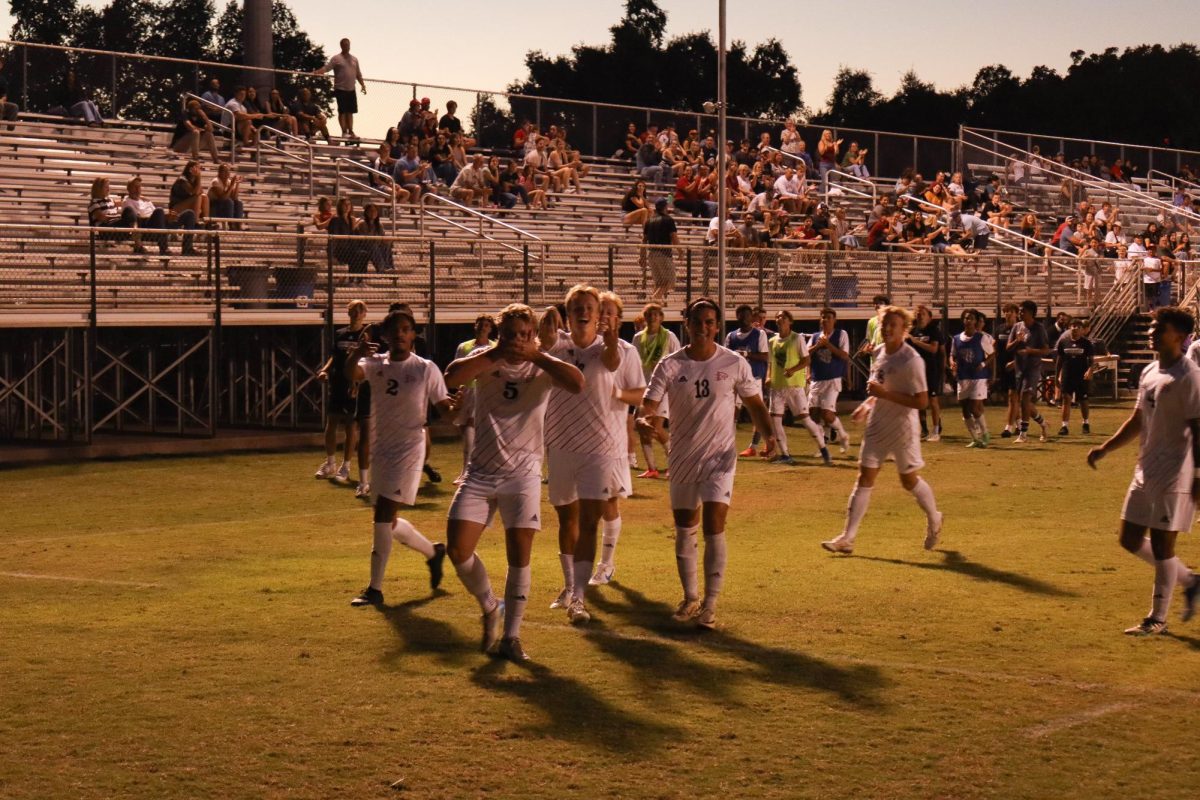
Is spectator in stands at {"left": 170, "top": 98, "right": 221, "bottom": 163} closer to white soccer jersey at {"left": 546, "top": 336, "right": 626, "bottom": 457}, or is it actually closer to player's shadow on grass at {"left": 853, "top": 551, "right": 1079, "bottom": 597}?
player's shadow on grass at {"left": 853, "top": 551, "right": 1079, "bottom": 597}

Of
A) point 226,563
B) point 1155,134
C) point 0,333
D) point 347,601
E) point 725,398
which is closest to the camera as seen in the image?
point 725,398

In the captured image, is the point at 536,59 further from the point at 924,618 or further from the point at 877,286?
the point at 924,618

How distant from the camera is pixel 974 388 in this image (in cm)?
2439

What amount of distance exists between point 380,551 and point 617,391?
2.04 m

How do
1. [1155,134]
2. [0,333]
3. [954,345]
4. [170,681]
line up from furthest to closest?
[1155,134] < [954,345] < [0,333] < [170,681]

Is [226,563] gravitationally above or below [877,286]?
below

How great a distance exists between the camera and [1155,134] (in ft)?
292

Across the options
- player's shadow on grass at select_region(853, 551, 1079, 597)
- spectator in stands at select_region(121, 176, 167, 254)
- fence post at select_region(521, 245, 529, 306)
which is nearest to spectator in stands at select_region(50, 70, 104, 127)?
spectator in stands at select_region(121, 176, 167, 254)

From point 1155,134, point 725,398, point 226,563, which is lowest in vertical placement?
point 226,563

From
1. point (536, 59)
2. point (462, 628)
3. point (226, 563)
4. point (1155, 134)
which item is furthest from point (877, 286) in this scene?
point (1155, 134)

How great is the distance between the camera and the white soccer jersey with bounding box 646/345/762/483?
10484mm

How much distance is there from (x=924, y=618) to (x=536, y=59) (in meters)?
72.8

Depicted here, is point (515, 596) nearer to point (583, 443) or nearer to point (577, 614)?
point (577, 614)

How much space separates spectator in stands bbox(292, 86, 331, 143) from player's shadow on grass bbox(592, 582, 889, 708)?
23.5 m
